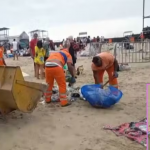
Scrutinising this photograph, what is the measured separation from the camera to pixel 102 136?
13.2ft

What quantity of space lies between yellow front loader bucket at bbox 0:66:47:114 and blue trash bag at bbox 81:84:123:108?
52.2 inches

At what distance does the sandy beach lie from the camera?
374 cm

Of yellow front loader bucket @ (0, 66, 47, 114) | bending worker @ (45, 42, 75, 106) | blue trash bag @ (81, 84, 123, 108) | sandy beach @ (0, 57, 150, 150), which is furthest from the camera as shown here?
bending worker @ (45, 42, 75, 106)

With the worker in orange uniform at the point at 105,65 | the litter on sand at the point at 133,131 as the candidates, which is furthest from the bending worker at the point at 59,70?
the litter on sand at the point at 133,131

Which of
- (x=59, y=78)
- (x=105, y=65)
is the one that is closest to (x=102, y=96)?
(x=105, y=65)

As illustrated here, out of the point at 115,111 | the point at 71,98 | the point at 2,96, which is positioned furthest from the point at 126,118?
the point at 2,96

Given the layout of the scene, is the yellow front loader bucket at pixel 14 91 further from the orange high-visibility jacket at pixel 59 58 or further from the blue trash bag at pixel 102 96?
the blue trash bag at pixel 102 96

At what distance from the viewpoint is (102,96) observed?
17.4 feet

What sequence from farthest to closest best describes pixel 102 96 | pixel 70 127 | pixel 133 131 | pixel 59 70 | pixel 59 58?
1. pixel 59 58
2. pixel 59 70
3. pixel 102 96
4. pixel 70 127
5. pixel 133 131

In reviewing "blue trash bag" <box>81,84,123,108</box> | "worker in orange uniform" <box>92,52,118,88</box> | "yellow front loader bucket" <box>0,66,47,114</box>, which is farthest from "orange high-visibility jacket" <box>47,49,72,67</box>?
"yellow front loader bucket" <box>0,66,47,114</box>

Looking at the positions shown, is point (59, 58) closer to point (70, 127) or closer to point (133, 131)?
point (70, 127)

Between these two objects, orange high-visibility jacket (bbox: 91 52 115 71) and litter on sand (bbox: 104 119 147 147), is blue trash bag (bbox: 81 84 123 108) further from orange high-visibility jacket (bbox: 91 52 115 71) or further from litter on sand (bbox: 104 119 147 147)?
litter on sand (bbox: 104 119 147 147)

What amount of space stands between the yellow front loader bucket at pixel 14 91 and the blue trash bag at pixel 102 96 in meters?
1.33

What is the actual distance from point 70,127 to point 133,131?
3.25ft
